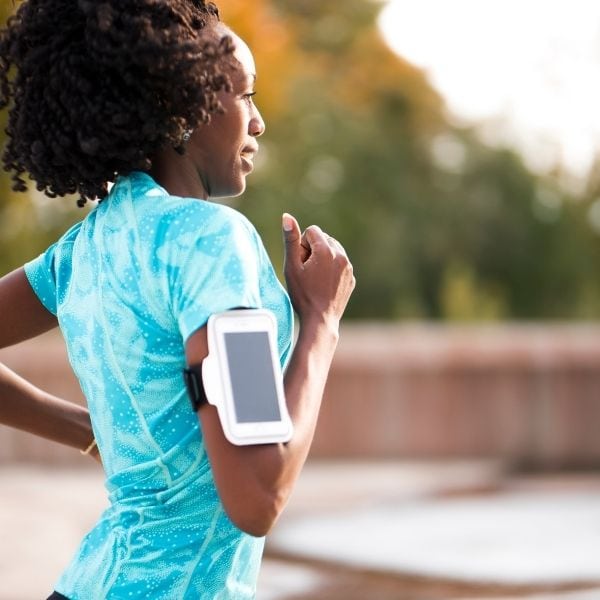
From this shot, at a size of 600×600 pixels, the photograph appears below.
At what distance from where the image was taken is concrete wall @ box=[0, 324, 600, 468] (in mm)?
13195

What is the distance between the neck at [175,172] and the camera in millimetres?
2151

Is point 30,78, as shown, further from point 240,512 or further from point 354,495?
point 354,495

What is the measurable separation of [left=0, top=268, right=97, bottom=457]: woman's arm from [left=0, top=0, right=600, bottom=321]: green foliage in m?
24.2

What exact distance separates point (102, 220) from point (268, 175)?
26.7 meters

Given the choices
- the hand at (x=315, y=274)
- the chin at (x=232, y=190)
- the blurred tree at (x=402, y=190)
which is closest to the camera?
the hand at (x=315, y=274)

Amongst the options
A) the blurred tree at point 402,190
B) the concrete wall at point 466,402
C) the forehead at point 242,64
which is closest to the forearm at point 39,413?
the forehead at point 242,64

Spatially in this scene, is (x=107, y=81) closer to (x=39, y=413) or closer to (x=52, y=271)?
(x=52, y=271)

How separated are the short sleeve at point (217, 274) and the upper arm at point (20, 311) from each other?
0.53m

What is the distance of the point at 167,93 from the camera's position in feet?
6.67

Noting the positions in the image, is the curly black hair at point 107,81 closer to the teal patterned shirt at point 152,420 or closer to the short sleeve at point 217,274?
the teal patterned shirt at point 152,420

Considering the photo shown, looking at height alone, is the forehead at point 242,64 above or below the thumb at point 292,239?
above

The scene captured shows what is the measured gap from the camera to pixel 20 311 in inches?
92.5

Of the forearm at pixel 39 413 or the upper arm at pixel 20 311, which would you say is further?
the forearm at pixel 39 413

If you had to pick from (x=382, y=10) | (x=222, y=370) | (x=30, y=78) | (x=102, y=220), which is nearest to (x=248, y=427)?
(x=222, y=370)
